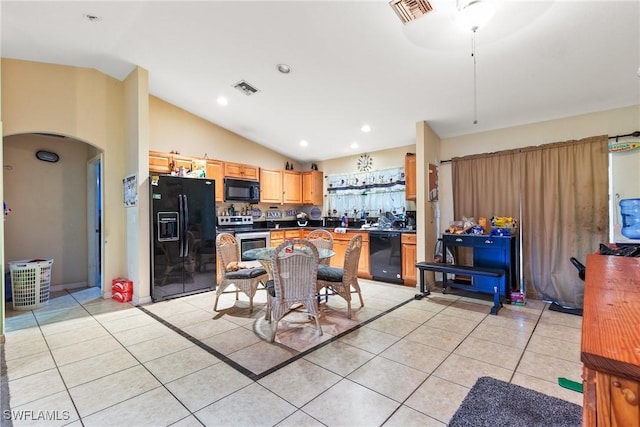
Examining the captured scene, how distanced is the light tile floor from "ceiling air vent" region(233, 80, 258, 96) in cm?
301

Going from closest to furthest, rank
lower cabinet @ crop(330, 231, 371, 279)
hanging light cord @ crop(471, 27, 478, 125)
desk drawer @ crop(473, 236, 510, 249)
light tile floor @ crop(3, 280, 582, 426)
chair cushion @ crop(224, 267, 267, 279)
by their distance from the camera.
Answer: light tile floor @ crop(3, 280, 582, 426) < hanging light cord @ crop(471, 27, 478, 125) < chair cushion @ crop(224, 267, 267, 279) < desk drawer @ crop(473, 236, 510, 249) < lower cabinet @ crop(330, 231, 371, 279)

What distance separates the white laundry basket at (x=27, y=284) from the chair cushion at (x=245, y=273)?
255cm

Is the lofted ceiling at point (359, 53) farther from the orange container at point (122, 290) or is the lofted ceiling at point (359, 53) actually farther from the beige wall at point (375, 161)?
the orange container at point (122, 290)

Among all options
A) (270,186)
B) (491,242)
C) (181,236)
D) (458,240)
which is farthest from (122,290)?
(491,242)

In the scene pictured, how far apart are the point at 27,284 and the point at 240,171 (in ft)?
11.1

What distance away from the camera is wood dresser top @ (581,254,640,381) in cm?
59

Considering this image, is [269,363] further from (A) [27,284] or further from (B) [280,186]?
(B) [280,186]

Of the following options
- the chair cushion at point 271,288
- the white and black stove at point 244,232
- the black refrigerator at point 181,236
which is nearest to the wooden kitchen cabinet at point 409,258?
the white and black stove at point 244,232

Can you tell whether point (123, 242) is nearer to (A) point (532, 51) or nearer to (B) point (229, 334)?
(B) point (229, 334)

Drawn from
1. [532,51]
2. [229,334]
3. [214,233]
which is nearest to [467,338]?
[229,334]

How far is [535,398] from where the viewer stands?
6.16 feet

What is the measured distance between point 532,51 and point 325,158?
430 centimetres

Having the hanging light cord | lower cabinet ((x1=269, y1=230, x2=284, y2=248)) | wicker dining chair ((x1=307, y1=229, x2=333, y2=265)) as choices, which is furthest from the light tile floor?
the hanging light cord

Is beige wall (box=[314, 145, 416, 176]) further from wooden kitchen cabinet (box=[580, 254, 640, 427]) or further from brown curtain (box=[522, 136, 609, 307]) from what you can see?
wooden kitchen cabinet (box=[580, 254, 640, 427])
